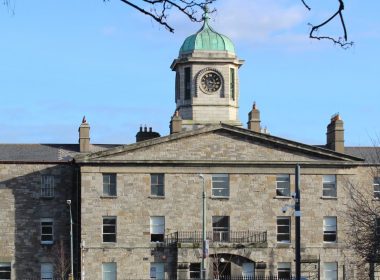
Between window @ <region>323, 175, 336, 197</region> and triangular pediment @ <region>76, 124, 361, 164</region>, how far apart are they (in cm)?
108

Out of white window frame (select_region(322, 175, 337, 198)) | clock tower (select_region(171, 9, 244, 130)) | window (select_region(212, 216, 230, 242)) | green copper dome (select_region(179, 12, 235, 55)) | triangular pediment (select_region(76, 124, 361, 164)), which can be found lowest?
window (select_region(212, 216, 230, 242))

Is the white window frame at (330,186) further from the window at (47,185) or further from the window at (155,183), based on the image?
the window at (47,185)

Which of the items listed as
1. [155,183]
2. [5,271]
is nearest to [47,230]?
[5,271]

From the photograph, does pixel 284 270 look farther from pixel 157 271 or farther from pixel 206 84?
pixel 206 84

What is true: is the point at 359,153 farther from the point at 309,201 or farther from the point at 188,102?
the point at 188,102

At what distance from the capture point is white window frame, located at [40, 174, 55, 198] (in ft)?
202

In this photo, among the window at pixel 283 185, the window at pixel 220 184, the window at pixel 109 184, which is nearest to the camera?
the window at pixel 109 184

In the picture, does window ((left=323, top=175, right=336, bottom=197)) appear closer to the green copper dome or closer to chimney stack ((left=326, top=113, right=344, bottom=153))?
chimney stack ((left=326, top=113, right=344, bottom=153))

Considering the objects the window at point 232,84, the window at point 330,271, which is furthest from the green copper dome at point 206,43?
the window at point 330,271

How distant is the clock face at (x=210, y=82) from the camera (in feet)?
226

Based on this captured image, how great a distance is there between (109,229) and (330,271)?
13.6 metres

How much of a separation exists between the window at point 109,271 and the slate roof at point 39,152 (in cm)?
761

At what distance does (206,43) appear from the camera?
6975 cm

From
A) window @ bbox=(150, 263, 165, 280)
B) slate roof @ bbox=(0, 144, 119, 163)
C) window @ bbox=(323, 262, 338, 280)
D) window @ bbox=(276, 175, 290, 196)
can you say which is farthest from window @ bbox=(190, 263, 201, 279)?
slate roof @ bbox=(0, 144, 119, 163)
